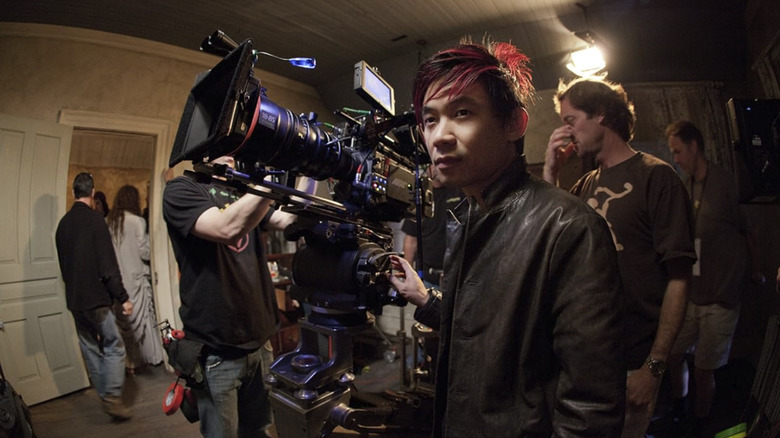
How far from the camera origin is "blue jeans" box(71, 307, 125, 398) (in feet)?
9.26

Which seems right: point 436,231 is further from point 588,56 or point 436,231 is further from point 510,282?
point 510,282

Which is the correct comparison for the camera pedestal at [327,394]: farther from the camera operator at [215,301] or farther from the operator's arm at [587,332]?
the operator's arm at [587,332]

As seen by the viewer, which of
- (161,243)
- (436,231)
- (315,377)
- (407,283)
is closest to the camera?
(315,377)

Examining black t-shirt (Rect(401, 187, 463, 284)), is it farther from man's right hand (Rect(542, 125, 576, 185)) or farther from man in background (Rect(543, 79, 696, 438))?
man in background (Rect(543, 79, 696, 438))

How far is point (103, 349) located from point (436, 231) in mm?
2970

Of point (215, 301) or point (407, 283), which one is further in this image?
point (215, 301)

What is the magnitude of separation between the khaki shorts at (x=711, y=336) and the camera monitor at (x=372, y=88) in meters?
2.38

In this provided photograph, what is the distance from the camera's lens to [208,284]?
4.49ft

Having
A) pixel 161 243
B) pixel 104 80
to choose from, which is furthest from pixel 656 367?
pixel 104 80

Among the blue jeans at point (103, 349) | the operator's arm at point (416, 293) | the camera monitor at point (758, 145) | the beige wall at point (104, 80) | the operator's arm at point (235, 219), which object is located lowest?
the blue jeans at point (103, 349)

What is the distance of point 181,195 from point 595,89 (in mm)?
1642

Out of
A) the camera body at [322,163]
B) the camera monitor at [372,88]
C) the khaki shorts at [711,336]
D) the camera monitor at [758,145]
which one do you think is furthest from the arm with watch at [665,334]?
the khaki shorts at [711,336]

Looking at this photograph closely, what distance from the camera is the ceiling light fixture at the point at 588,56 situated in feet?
9.77

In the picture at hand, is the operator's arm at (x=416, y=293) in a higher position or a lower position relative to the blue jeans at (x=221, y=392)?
higher
